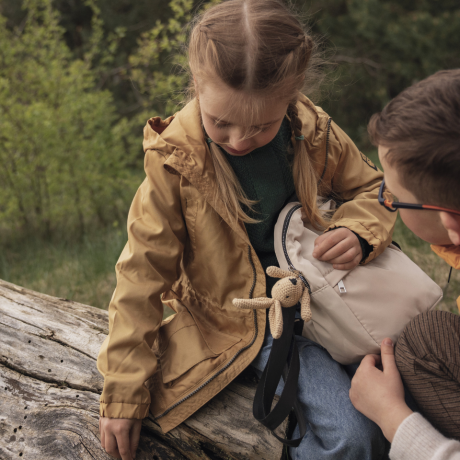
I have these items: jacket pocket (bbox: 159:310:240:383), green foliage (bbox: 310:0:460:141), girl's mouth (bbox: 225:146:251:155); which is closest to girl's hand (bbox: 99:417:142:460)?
jacket pocket (bbox: 159:310:240:383)

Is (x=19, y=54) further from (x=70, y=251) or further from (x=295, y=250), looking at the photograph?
(x=295, y=250)

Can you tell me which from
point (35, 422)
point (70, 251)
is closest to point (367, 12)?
point (70, 251)

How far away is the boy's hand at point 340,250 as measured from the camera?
1.46 meters

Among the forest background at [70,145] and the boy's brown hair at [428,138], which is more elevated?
the boy's brown hair at [428,138]

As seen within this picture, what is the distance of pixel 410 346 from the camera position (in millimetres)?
1362

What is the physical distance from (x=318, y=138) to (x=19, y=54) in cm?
428

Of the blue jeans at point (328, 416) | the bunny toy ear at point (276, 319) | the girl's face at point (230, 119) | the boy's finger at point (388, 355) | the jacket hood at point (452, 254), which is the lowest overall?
the blue jeans at point (328, 416)

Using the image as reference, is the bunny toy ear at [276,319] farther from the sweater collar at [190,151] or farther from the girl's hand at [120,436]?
the girl's hand at [120,436]

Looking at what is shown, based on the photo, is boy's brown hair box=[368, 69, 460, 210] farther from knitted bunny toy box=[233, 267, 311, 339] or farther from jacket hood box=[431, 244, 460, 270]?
knitted bunny toy box=[233, 267, 311, 339]

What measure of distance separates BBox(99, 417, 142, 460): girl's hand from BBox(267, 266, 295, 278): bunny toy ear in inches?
24.5

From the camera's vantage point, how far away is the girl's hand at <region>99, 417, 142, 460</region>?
1.38 m

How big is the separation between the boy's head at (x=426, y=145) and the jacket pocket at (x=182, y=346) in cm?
78

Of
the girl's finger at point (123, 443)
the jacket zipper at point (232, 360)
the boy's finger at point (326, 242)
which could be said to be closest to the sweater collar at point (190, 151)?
the jacket zipper at point (232, 360)

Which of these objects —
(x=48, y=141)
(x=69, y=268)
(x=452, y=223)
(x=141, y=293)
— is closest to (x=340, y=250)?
(x=452, y=223)
